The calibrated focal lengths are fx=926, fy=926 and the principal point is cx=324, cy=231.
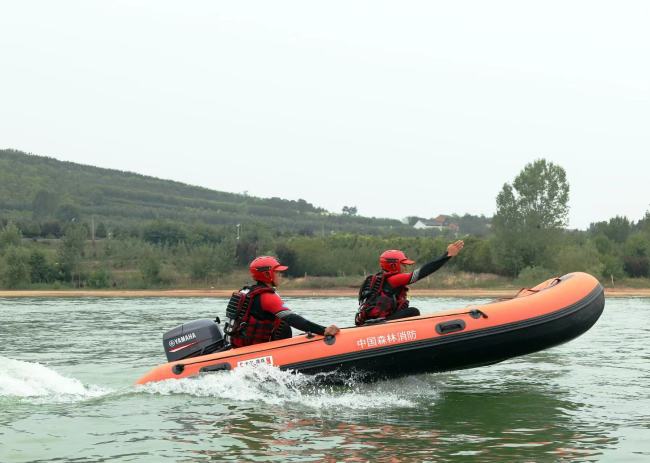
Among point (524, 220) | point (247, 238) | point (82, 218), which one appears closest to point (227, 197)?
point (82, 218)

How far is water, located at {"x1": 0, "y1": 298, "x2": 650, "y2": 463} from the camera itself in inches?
261

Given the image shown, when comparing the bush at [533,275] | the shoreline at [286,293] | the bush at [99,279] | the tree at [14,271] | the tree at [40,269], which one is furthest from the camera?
the tree at [40,269]

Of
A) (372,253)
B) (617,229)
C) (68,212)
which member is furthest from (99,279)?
(68,212)

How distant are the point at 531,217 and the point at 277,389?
45009 mm

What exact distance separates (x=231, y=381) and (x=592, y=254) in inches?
1745

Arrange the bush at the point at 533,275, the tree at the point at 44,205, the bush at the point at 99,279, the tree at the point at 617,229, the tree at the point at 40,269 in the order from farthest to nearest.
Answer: the tree at the point at 44,205, the tree at the point at 617,229, the tree at the point at 40,269, the bush at the point at 99,279, the bush at the point at 533,275

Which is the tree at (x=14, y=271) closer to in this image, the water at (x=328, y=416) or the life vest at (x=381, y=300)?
the water at (x=328, y=416)

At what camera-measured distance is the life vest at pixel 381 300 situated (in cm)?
922

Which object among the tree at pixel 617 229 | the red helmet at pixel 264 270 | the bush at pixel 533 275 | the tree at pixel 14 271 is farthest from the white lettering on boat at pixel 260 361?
the tree at pixel 617 229

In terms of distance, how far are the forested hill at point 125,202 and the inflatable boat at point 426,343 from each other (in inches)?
3642

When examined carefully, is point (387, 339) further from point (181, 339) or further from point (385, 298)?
point (181, 339)

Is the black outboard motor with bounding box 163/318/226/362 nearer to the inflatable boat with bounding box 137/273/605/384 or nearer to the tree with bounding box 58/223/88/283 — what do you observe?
the inflatable boat with bounding box 137/273/605/384

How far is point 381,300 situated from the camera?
30.2ft

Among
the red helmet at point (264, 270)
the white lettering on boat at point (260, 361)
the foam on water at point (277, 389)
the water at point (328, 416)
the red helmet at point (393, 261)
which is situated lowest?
the water at point (328, 416)
